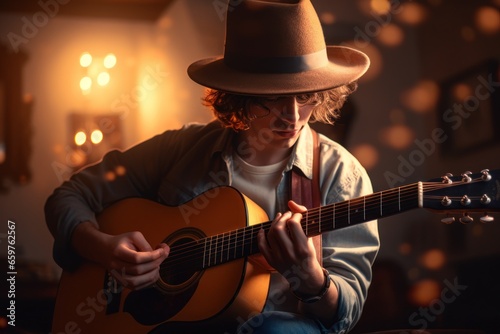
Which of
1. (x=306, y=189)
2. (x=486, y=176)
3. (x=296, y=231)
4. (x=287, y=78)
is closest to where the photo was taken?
(x=486, y=176)

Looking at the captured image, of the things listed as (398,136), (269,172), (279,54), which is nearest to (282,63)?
(279,54)

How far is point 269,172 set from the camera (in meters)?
1.57

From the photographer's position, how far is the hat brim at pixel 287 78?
54.9 inches

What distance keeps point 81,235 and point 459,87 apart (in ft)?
3.46

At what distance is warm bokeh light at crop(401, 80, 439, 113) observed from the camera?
1.76 m

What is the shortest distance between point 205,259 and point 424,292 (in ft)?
2.10

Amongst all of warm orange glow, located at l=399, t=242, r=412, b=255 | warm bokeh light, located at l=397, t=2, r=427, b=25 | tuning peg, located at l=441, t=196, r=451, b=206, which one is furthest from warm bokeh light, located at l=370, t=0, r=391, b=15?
tuning peg, located at l=441, t=196, r=451, b=206

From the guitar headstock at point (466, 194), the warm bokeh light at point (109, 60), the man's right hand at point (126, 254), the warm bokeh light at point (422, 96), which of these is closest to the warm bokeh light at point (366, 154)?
the warm bokeh light at point (422, 96)

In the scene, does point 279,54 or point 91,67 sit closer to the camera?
point 279,54

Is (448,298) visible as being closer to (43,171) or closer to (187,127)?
(187,127)

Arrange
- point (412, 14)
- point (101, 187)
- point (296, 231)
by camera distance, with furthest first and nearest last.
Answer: point (412, 14) < point (101, 187) < point (296, 231)

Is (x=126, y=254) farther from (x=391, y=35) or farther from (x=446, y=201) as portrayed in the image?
(x=391, y=35)

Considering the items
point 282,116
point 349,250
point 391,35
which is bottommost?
point 349,250

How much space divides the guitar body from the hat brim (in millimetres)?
234
